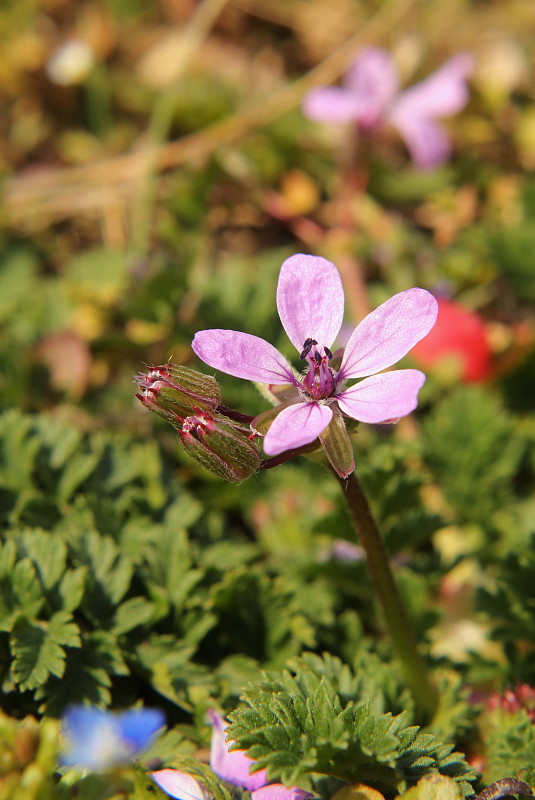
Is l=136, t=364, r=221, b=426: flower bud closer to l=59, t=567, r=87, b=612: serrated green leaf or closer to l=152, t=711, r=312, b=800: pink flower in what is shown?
l=59, t=567, r=87, b=612: serrated green leaf

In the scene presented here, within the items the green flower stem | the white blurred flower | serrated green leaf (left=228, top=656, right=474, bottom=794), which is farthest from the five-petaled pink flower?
the white blurred flower

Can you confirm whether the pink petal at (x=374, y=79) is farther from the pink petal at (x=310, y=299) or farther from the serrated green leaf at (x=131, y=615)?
the serrated green leaf at (x=131, y=615)

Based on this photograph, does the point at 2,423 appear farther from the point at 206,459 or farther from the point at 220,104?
the point at 220,104

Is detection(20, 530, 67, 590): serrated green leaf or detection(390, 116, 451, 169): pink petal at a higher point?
detection(390, 116, 451, 169): pink petal

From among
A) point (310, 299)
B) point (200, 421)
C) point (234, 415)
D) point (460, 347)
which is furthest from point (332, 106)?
point (200, 421)

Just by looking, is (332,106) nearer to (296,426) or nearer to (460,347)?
(460,347)

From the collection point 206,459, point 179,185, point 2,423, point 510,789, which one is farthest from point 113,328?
point 510,789
